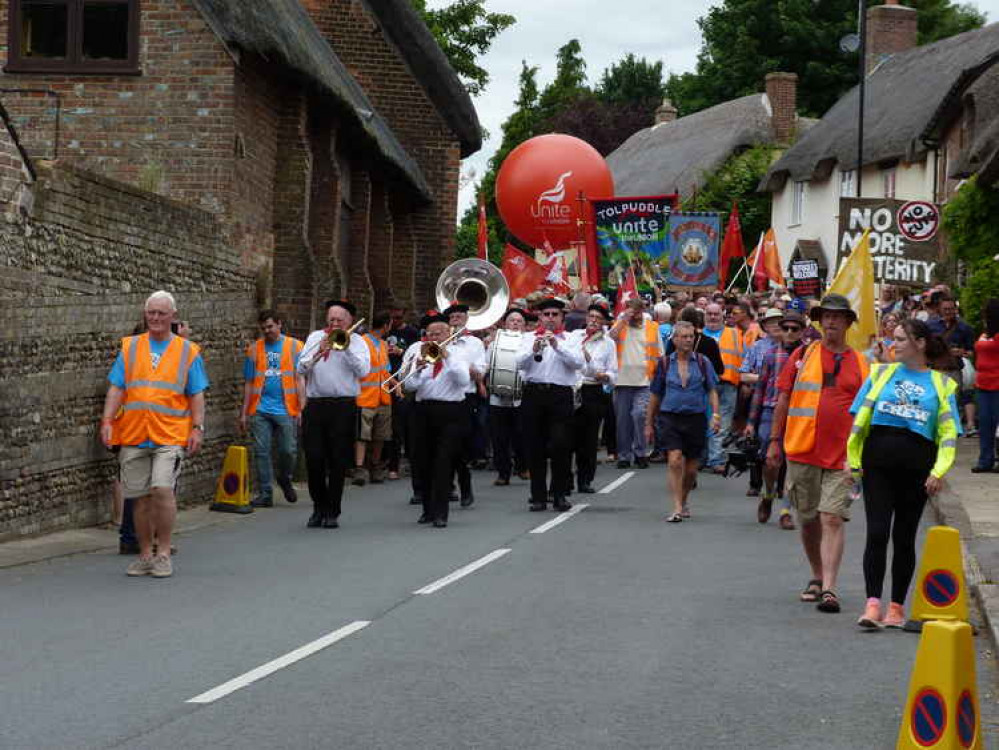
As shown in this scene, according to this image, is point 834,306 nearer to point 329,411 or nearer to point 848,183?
point 329,411

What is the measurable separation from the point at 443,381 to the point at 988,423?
7.24 metres

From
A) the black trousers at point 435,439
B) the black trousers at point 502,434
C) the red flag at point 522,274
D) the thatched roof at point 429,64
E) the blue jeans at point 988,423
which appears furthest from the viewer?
the red flag at point 522,274

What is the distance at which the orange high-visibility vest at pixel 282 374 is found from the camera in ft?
59.3

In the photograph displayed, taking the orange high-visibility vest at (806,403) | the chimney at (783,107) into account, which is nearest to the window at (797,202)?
the chimney at (783,107)

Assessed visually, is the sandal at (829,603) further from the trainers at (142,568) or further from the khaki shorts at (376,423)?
the khaki shorts at (376,423)

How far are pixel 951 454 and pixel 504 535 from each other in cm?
566

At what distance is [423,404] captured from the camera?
16047mm

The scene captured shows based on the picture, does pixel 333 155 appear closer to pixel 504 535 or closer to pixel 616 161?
pixel 504 535

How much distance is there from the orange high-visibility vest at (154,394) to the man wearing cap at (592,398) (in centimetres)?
724

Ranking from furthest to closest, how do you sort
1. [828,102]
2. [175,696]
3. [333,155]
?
[828,102]
[333,155]
[175,696]

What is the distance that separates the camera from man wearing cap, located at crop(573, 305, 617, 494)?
19109mm

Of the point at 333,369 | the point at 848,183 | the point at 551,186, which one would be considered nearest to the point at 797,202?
the point at 848,183

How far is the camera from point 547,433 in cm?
1739

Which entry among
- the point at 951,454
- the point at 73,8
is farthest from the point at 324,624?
the point at 73,8
